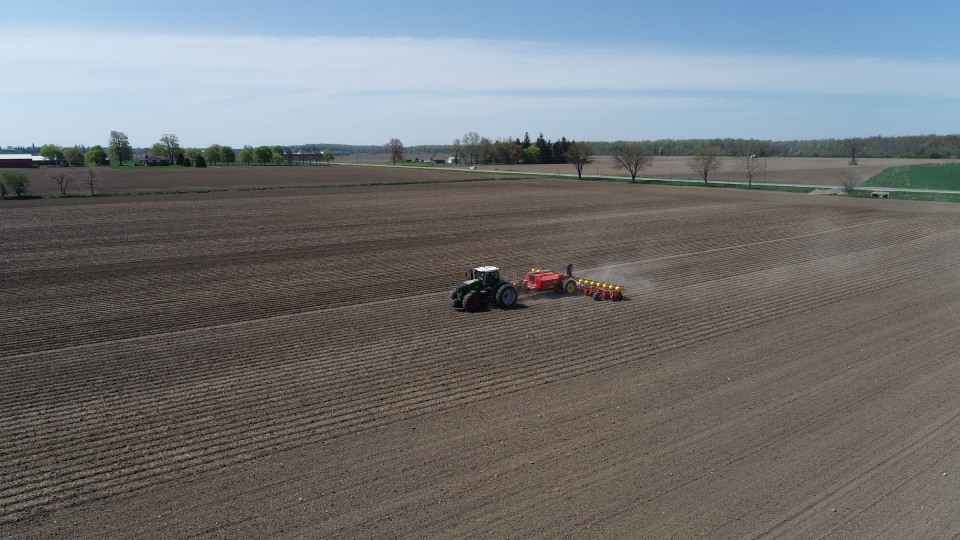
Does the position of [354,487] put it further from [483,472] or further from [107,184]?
[107,184]

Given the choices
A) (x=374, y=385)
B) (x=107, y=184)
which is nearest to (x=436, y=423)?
(x=374, y=385)

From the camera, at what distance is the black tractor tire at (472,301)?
22.9 metres

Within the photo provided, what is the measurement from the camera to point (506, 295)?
23203mm

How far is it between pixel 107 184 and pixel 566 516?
3681 inches

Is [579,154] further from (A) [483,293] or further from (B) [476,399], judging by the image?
(B) [476,399]

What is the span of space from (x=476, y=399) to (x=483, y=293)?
806cm

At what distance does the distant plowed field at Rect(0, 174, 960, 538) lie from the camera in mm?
11047

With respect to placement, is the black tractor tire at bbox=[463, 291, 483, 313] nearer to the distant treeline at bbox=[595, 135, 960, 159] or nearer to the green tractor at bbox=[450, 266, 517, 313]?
the green tractor at bbox=[450, 266, 517, 313]

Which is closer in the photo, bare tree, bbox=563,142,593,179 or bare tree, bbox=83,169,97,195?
bare tree, bbox=83,169,97,195

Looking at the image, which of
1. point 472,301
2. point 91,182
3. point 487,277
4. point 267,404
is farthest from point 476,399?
point 91,182

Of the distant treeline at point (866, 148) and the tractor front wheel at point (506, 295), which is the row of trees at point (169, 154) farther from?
the tractor front wheel at point (506, 295)

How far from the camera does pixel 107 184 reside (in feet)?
285

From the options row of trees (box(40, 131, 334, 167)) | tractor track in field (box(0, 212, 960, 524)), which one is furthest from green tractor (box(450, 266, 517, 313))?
row of trees (box(40, 131, 334, 167))

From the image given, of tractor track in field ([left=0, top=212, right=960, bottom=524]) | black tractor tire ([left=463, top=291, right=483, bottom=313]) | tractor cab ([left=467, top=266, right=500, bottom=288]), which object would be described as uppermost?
tractor cab ([left=467, top=266, right=500, bottom=288])
